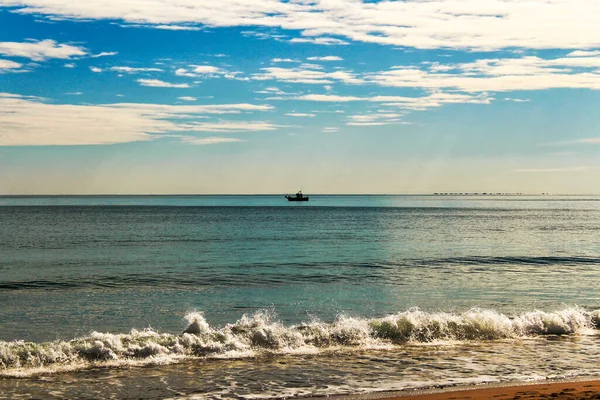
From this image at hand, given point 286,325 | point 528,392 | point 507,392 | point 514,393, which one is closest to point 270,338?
point 286,325

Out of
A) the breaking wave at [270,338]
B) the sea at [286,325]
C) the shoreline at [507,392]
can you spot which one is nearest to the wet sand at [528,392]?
the shoreline at [507,392]

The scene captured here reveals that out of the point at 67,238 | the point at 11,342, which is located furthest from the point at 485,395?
the point at 67,238

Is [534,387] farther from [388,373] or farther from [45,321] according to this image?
[45,321]

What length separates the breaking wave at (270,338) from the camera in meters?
17.0

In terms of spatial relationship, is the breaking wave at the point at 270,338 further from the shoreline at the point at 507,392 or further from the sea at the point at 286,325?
the shoreline at the point at 507,392

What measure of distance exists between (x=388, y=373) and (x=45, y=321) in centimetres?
1324

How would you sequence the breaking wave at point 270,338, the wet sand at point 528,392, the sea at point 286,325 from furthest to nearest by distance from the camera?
1. the breaking wave at point 270,338
2. the sea at point 286,325
3. the wet sand at point 528,392

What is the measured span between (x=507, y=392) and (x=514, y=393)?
0.53 ft

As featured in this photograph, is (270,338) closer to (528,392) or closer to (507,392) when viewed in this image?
(507,392)

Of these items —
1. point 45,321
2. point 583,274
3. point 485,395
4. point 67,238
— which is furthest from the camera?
point 67,238

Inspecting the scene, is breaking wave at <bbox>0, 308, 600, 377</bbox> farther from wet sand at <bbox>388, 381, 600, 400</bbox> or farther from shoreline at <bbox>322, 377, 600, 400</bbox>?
wet sand at <bbox>388, 381, 600, 400</bbox>

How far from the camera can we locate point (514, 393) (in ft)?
43.7

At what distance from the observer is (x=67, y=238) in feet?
214

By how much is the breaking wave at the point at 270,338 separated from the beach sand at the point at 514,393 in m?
5.37
